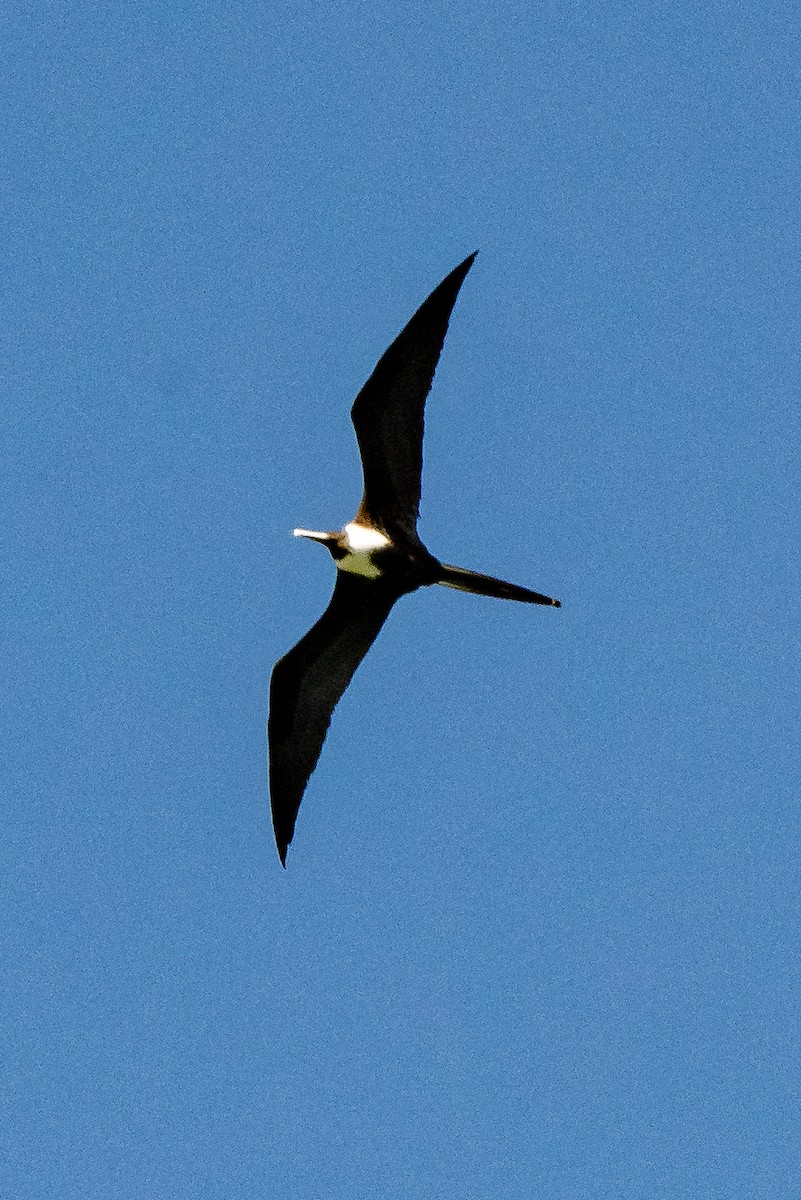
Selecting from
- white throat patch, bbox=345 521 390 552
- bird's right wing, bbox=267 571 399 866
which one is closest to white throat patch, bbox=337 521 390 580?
white throat patch, bbox=345 521 390 552

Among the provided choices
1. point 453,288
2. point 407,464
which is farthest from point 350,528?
point 453,288

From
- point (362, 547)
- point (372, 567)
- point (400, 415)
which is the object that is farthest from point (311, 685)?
point (400, 415)

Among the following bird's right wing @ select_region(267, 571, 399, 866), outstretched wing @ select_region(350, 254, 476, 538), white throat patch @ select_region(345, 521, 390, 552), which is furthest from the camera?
bird's right wing @ select_region(267, 571, 399, 866)

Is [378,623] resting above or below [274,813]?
above

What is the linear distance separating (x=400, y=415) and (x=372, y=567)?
47.0 inches

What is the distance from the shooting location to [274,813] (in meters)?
14.7

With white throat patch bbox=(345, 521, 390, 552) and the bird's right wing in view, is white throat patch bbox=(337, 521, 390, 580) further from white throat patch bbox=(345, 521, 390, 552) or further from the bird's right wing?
the bird's right wing

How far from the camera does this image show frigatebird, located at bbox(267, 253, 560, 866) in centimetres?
1355

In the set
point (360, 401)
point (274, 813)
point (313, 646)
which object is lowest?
point (274, 813)

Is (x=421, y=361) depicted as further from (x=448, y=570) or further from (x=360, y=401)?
(x=448, y=570)

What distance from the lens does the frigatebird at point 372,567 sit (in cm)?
1355

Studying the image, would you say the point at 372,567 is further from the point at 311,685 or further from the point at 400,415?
the point at 400,415

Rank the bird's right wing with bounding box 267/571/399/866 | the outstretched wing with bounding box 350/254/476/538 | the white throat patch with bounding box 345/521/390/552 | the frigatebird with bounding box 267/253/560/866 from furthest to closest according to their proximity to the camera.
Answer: the bird's right wing with bounding box 267/571/399/866 < the white throat patch with bounding box 345/521/390/552 < the frigatebird with bounding box 267/253/560/866 < the outstretched wing with bounding box 350/254/476/538

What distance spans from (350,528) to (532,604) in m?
1.45
